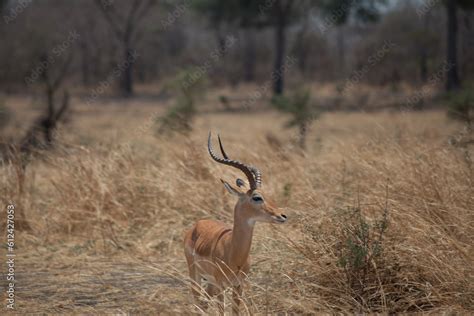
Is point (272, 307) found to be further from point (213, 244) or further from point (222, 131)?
point (222, 131)

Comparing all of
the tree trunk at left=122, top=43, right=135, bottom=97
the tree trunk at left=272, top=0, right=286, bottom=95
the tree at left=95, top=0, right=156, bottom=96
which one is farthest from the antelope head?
the tree trunk at left=122, top=43, right=135, bottom=97

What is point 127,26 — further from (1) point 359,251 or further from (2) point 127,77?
(1) point 359,251

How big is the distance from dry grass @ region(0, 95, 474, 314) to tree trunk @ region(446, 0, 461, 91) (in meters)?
17.1

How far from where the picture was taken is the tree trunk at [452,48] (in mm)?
24781

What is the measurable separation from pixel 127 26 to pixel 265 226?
27.3 m

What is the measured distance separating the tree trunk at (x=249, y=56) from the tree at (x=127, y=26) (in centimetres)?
723

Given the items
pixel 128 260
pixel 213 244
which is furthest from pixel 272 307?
pixel 128 260

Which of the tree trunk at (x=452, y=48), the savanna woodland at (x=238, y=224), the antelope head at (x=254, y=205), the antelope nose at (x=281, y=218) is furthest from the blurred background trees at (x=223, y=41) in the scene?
the antelope nose at (x=281, y=218)

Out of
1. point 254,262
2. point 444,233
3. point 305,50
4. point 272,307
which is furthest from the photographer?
point 305,50

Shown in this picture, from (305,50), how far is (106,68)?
12555 millimetres

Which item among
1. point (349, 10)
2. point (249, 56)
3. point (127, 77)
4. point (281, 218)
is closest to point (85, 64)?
point (127, 77)

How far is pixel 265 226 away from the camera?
6.93m

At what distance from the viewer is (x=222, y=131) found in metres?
19.0

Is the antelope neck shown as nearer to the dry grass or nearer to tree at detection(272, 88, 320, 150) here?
the dry grass
